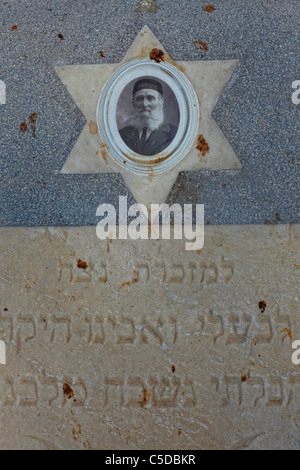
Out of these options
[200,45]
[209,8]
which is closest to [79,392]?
[200,45]

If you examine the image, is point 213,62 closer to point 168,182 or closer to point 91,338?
point 168,182

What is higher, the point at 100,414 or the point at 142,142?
the point at 142,142

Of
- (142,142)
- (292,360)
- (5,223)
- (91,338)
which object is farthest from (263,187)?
(5,223)

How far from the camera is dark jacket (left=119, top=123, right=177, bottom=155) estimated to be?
1990 millimetres

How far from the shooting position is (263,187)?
1989mm

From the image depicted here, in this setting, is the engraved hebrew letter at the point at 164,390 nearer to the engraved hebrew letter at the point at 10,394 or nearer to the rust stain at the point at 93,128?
the engraved hebrew letter at the point at 10,394

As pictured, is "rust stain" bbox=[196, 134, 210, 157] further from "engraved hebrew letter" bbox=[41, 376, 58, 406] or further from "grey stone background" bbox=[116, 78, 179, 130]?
"engraved hebrew letter" bbox=[41, 376, 58, 406]

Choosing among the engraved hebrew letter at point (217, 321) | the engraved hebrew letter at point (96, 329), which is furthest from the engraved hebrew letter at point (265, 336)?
the engraved hebrew letter at point (96, 329)

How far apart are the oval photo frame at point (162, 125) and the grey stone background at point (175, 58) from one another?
0.12 meters

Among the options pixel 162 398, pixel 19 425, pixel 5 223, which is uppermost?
pixel 5 223

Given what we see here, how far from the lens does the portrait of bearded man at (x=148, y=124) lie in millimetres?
1982

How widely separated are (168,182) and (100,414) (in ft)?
4.52

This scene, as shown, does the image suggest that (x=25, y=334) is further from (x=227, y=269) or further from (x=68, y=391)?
(x=227, y=269)

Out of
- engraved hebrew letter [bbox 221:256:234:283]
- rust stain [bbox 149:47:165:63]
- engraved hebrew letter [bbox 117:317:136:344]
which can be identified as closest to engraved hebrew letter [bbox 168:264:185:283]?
engraved hebrew letter [bbox 221:256:234:283]
